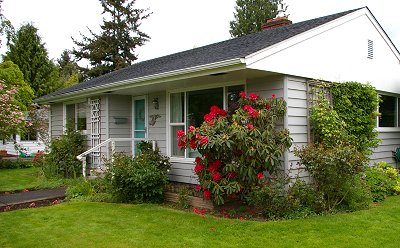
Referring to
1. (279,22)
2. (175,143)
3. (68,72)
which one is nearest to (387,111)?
(279,22)

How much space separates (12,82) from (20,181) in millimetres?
9167

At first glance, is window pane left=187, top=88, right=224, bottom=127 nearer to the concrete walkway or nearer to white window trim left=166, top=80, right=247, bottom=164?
white window trim left=166, top=80, right=247, bottom=164

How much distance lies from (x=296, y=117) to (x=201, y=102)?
227cm

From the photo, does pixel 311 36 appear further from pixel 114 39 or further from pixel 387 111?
pixel 114 39

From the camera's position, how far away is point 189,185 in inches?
316

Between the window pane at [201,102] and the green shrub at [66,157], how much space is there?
436cm

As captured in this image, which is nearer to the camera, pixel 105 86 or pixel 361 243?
pixel 361 243

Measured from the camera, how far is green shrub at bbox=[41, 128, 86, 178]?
→ 10484mm

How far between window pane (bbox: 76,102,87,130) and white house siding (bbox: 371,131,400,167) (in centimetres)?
873

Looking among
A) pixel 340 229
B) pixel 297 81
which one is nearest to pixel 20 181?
pixel 297 81

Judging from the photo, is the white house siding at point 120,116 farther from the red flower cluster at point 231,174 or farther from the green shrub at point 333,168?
the green shrub at point 333,168

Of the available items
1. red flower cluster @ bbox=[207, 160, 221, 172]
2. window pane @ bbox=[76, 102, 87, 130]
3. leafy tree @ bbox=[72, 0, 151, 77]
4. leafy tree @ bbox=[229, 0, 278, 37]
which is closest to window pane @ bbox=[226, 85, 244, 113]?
red flower cluster @ bbox=[207, 160, 221, 172]

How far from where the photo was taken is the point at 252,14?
31.3m

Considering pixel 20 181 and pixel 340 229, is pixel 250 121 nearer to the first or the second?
pixel 340 229
